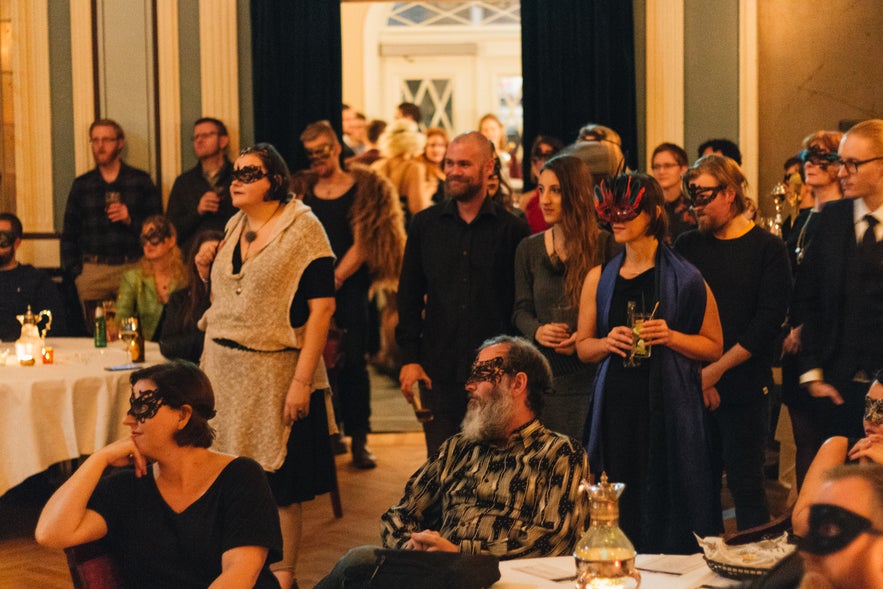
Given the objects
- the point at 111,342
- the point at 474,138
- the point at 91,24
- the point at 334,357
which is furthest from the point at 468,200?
the point at 91,24

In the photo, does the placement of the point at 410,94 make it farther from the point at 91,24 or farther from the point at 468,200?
the point at 468,200

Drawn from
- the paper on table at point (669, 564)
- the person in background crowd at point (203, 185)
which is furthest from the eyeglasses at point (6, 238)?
the paper on table at point (669, 564)

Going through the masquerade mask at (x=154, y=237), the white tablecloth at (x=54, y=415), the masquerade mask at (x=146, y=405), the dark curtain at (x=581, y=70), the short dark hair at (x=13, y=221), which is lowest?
the white tablecloth at (x=54, y=415)

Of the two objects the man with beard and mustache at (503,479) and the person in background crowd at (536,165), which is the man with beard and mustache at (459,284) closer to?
the man with beard and mustache at (503,479)

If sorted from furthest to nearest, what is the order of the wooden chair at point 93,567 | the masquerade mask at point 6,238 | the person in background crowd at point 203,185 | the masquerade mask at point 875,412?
the person in background crowd at point 203,185 < the masquerade mask at point 6,238 < the masquerade mask at point 875,412 < the wooden chair at point 93,567

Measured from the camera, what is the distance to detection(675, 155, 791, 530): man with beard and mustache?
426 centimetres

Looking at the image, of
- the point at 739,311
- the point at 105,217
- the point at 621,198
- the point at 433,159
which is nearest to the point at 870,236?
the point at 739,311

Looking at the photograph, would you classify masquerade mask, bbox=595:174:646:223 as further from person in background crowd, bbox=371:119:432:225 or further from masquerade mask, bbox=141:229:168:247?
person in background crowd, bbox=371:119:432:225

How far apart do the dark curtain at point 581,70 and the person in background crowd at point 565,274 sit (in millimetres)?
3175

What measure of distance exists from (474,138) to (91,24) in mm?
4223

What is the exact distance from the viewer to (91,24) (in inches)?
307

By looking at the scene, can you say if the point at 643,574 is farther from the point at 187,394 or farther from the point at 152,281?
the point at 152,281

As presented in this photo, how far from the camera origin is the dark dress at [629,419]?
3809 mm

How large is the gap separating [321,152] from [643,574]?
14.2 ft
